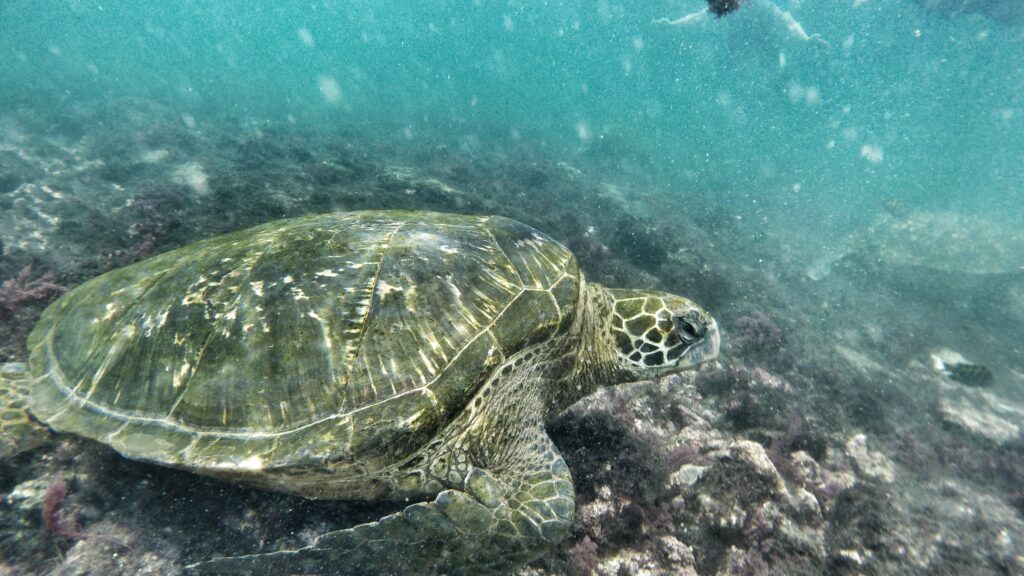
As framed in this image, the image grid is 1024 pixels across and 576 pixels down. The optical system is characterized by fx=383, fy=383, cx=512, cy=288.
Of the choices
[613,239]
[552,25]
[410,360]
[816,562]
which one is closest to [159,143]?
[613,239]

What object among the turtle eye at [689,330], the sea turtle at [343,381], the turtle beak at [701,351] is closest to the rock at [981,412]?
the turtle beak at [701,351]

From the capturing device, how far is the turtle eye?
2.81 m

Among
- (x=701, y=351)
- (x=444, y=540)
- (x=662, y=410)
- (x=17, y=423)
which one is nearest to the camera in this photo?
(x=444, y=540)

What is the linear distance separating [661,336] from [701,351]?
0.97 ft

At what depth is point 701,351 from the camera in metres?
2.83

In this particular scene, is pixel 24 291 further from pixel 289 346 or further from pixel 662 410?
pixel 662 410

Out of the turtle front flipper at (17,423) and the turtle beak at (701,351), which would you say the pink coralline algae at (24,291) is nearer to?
the turtle front flipper at (17,423)

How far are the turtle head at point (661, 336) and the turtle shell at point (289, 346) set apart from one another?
2.22 ft

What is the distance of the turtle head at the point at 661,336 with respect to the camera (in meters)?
2.84

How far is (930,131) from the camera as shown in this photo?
6438 centimetres

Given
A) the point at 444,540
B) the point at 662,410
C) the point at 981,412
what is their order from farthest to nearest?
the point at 981,412 → the point at 662,410 → the point at 444,540

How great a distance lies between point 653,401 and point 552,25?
4053 inches

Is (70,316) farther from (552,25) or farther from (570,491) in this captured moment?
(552,25)

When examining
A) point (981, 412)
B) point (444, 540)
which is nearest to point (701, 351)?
point (444, 540)
